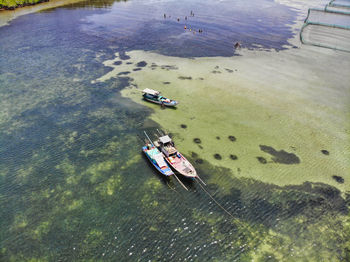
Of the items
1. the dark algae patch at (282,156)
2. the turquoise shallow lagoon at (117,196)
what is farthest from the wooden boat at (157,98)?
the dark algae patch at (282,156)

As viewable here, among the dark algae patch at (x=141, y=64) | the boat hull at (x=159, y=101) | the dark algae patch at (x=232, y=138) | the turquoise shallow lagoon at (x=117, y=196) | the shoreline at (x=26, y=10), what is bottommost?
the turquoise shallow lagoon at (x=117, y=196)

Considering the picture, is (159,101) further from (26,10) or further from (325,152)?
(26,10)

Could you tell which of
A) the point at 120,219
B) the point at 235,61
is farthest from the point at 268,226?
the point at 235,61

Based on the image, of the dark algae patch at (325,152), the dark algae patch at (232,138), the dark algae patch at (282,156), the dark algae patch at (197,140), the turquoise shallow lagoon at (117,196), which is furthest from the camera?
the dark algae patch at (232,138)

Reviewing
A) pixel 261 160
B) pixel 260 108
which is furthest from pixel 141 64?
pixel 261 160

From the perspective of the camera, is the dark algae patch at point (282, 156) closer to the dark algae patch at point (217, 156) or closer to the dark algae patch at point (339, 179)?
the dark algae patch at point (339, 179)

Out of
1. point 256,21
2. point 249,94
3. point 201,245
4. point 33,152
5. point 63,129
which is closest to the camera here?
point 201,245

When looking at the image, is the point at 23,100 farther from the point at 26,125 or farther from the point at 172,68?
the point at 172,68
